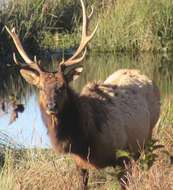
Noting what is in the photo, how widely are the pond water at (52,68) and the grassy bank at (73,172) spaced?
512 mm

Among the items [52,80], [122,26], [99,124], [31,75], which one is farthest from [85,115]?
[122,26]

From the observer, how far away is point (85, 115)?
345 inches

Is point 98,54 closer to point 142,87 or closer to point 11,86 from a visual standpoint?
point 11,86

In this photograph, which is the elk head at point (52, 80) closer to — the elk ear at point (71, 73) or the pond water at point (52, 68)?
the elk ear at point (71, 73)

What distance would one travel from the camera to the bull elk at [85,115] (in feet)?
27.7

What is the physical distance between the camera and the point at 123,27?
76.8 feet

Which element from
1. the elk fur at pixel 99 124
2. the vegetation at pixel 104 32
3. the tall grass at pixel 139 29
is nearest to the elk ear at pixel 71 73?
the elk fur at pixel 99 124

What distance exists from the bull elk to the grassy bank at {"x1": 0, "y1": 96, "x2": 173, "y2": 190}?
0.32m

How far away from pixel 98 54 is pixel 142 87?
13361 millimetres

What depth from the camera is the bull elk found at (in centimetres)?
845

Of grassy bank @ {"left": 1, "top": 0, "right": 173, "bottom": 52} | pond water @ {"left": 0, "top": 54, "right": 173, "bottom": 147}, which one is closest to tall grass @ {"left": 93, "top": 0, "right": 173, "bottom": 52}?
grassy bank @ {"left": 1, "top": 0, "right": 173, "bottom": 52}

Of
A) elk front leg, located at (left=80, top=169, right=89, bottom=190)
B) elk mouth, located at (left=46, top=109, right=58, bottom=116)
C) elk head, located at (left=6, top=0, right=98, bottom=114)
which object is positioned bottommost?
elk front leg, located at (left=80, top=169, right=89, bottom=190)

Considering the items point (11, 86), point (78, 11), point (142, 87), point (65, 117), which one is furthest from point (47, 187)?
point (78, 11)

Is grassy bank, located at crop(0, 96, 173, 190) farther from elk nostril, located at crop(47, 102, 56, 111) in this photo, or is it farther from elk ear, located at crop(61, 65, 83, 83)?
elk ear, located at crop(61, 65, 83, 83)
